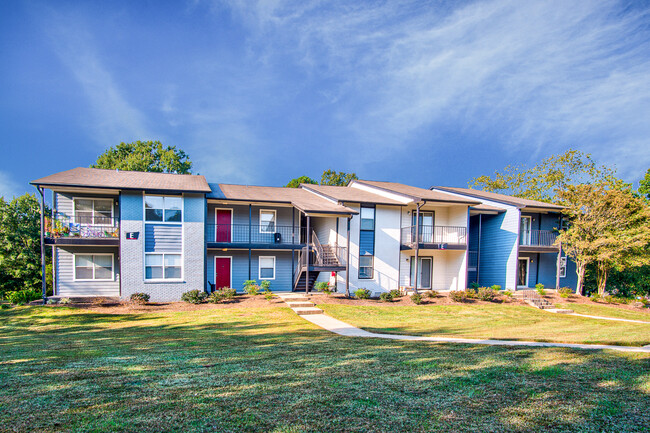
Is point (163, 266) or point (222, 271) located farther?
point (222, 271)

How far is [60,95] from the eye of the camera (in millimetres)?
27078

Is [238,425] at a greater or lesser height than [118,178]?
lesser

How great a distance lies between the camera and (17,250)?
83.7 ft

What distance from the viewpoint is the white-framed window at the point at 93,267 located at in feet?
61.2

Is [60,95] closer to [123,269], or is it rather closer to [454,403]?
[123,269]

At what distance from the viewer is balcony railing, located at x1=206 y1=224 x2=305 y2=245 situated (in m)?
20.7

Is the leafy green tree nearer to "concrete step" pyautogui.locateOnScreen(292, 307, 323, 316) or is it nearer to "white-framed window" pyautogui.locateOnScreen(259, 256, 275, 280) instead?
"white-framed window" pyautogui.locateOnScreen(259, 256, 275, 280)

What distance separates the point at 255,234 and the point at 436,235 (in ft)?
38.0

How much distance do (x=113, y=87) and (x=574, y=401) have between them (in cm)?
3208

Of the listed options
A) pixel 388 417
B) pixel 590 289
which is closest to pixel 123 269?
pixel 388 417

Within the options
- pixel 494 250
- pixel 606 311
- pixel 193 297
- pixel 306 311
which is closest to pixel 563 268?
pixel 494 250

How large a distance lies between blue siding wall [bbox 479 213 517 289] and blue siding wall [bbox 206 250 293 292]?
13380 millimetres

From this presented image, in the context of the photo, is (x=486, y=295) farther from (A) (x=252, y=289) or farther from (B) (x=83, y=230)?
(B) (x=83, y=230)

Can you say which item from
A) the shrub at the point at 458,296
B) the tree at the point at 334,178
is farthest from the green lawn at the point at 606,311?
the tree at the point at 334,178
